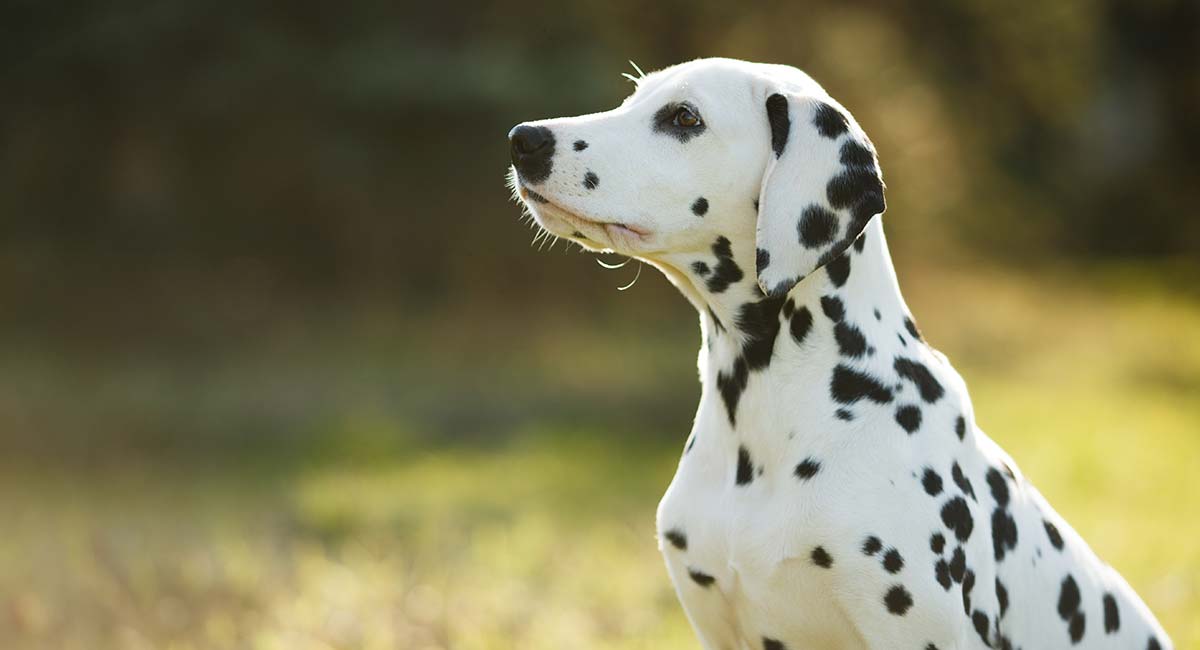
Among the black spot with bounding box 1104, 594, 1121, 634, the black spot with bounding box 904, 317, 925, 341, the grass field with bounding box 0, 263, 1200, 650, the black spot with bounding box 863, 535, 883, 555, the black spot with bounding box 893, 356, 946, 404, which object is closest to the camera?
the black spot with bounding box 863, 535, 883, 555

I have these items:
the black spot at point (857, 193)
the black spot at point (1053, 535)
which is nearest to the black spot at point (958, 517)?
the black spot at point (1053, 535)

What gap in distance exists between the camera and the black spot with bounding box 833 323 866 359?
3643mm

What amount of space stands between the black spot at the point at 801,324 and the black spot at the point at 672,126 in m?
0.56

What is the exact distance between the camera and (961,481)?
359cm

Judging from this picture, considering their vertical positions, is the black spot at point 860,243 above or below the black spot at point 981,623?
above

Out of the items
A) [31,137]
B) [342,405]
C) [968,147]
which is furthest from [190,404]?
[968,147]

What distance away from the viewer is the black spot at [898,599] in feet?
11.2

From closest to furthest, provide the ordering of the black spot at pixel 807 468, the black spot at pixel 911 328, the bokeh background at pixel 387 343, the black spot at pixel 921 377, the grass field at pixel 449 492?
the black spot at pixel 807 468 → the black spot at pixel 921 377 → the black spot at pixel 911 328 → the grass field at pixel 449 492 → the bokeh background at pixel 387 343

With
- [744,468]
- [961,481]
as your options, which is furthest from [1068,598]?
[744,468]

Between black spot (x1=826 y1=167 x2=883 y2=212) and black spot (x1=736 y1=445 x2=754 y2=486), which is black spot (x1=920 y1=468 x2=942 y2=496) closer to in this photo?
black spot (x1=736 y1=445 x2=754 y2=486)

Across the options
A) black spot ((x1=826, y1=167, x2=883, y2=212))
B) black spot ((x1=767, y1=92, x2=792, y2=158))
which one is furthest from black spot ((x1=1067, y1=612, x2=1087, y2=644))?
black spot ((x1=767, y1=92, x2=792, y2=158))

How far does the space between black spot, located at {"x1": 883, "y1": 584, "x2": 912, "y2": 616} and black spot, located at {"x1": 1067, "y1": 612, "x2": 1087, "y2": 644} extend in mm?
667

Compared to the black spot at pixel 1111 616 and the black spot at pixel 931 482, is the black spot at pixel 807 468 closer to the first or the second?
the black spot at pixel 931 482

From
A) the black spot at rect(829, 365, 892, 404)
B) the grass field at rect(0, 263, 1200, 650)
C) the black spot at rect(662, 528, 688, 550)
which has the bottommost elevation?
the black spot at rect(662, 528, 688, 550)
